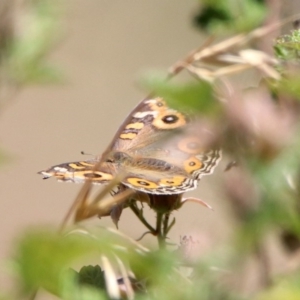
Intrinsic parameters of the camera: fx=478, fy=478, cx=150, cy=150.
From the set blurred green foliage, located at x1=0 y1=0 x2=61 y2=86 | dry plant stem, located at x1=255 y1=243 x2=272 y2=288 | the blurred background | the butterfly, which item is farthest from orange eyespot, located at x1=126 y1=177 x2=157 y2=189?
the blurred background

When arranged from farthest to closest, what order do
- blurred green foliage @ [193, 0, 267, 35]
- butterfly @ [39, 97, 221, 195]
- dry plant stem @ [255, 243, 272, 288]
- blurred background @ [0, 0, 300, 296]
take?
1. blurred background @ [0, 0, 300, 296]
2. butterfly @ [39, 97, 221, 195]
3. blurred green foliage @ [193, 0, 267, 35]
4. dry plant stem @ [255, 243, 272, 288]

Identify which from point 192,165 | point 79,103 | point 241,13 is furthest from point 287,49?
point 79,103

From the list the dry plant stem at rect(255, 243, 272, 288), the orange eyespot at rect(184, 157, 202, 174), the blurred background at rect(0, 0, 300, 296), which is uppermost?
the dry plant stem at rect(255, 243, 272, 288)

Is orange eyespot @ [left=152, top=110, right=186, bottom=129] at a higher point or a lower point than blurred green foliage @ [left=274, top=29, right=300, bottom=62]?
lower

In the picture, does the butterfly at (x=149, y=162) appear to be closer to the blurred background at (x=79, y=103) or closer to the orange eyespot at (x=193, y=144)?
the orange eyespot at (x=193, y=144)

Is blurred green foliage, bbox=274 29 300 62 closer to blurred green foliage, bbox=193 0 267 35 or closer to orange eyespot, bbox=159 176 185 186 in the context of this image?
blurred green foliage, bbox=193 0 267 35

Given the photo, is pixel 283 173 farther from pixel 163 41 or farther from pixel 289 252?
pixel 163 41

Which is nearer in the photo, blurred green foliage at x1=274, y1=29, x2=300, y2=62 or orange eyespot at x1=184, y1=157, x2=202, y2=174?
blurred green foliage at x1=274, y1=29, x2=300, y2=62
